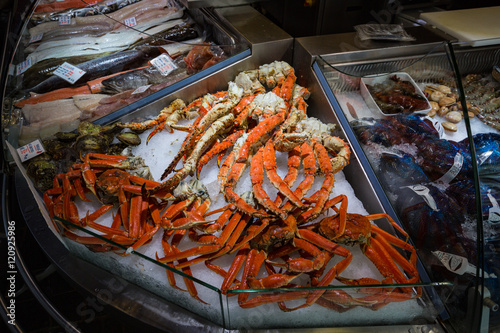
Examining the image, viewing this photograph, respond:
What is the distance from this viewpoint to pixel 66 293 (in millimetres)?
1606

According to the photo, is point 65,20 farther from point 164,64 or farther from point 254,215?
point 254,215

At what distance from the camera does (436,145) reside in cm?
158

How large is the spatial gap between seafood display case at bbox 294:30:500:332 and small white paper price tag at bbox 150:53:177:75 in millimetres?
958

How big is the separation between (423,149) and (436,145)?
0.06m

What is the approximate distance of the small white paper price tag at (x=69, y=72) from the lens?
92.4 inches

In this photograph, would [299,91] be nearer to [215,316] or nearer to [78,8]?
[215,316]

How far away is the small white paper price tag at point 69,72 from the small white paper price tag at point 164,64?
531 mm

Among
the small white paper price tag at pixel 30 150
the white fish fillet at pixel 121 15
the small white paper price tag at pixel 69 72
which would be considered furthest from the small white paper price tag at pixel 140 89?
the white fish fillet at pixel 121 15

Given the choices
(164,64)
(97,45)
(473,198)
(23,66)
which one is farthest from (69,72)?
(473,198)

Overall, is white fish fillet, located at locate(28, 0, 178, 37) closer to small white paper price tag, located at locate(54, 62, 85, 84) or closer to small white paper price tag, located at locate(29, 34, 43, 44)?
small white paper price tag, located at locate(29, 34, 43, 44)

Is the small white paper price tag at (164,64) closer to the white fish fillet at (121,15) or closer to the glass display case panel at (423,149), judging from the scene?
the white fish fillet at (121,15)

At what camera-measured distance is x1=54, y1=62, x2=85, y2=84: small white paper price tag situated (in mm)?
2348

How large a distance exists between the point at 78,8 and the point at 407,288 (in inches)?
126

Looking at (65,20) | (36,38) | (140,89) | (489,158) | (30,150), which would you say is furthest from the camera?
(65,20)
